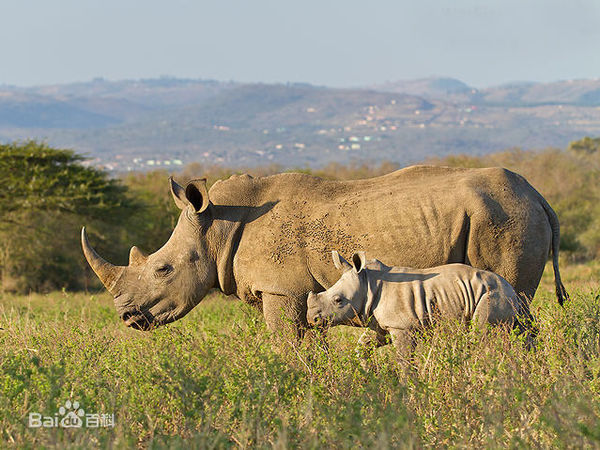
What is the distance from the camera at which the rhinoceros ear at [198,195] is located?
730cm

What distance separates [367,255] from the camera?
7.04 meters

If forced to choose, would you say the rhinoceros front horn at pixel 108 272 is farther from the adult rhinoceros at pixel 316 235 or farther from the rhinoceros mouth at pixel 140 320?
the rhinoceros mouth at pixel 140 320

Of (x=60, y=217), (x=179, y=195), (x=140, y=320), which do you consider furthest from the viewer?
(x=60, y=217)

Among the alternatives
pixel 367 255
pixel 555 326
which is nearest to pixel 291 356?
pixel 367 255

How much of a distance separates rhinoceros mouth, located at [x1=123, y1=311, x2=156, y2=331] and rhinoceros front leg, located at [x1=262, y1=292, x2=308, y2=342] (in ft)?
3.71

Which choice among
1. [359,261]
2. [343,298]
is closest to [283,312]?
[343,298]

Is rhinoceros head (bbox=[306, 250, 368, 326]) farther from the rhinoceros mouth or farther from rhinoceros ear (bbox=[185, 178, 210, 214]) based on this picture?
the rhinoceros mouth

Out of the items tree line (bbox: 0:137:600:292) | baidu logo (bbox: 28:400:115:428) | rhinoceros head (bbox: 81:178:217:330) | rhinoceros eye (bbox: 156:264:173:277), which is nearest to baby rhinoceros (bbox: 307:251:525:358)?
rhinoceros head (bbox: 81:178:217:330)

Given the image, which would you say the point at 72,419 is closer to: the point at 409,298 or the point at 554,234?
the point at 409,298

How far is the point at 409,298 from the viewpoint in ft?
21.3

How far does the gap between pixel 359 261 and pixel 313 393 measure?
1293mm

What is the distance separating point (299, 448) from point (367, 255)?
91.2 inches

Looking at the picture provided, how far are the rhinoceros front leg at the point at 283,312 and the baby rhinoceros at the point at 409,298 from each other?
42 cm

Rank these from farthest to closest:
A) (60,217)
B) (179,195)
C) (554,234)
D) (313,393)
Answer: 1. (60,217)
2. (179,195)
3. (554,234)
4. (313,393)
